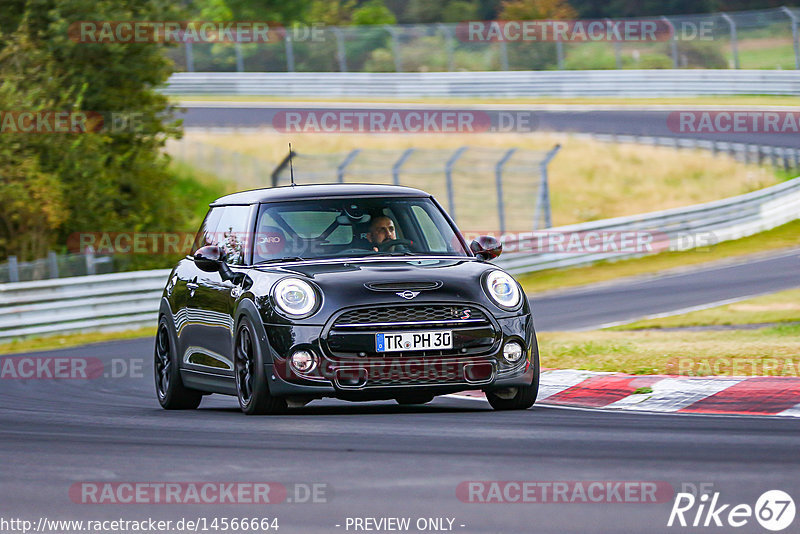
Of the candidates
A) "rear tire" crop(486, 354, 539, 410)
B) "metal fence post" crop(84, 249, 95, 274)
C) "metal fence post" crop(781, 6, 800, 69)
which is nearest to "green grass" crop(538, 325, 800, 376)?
"rear tire" crop(486, 354, 539, 410)

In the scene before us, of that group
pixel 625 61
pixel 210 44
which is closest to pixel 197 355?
pixel 625 61

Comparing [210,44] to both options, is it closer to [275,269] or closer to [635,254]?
[635,254]

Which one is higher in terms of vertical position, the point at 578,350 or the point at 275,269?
the point at 275,269

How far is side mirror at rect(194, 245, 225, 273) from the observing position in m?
9.70

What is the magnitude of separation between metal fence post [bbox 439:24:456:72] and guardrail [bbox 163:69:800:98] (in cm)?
54

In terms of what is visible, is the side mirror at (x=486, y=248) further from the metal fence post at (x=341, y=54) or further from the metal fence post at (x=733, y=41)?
the metal fence post at (x=341, y=54)

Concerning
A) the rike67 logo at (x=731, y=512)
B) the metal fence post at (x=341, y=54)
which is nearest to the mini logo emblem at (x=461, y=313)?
the rike67 logo at (x=731, y=512)

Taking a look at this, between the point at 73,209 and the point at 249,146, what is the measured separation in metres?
12.3

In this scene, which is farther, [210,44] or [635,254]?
[210,44]

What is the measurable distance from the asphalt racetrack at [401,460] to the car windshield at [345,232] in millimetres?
1065

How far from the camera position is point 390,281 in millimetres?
8695

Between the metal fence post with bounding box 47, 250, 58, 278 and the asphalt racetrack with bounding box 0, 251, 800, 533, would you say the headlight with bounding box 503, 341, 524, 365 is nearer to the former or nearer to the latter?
the asphalt racetrack with bounding box 0, 251, 800, 533

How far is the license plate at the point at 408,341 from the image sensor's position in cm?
855

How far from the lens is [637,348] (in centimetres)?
1361
